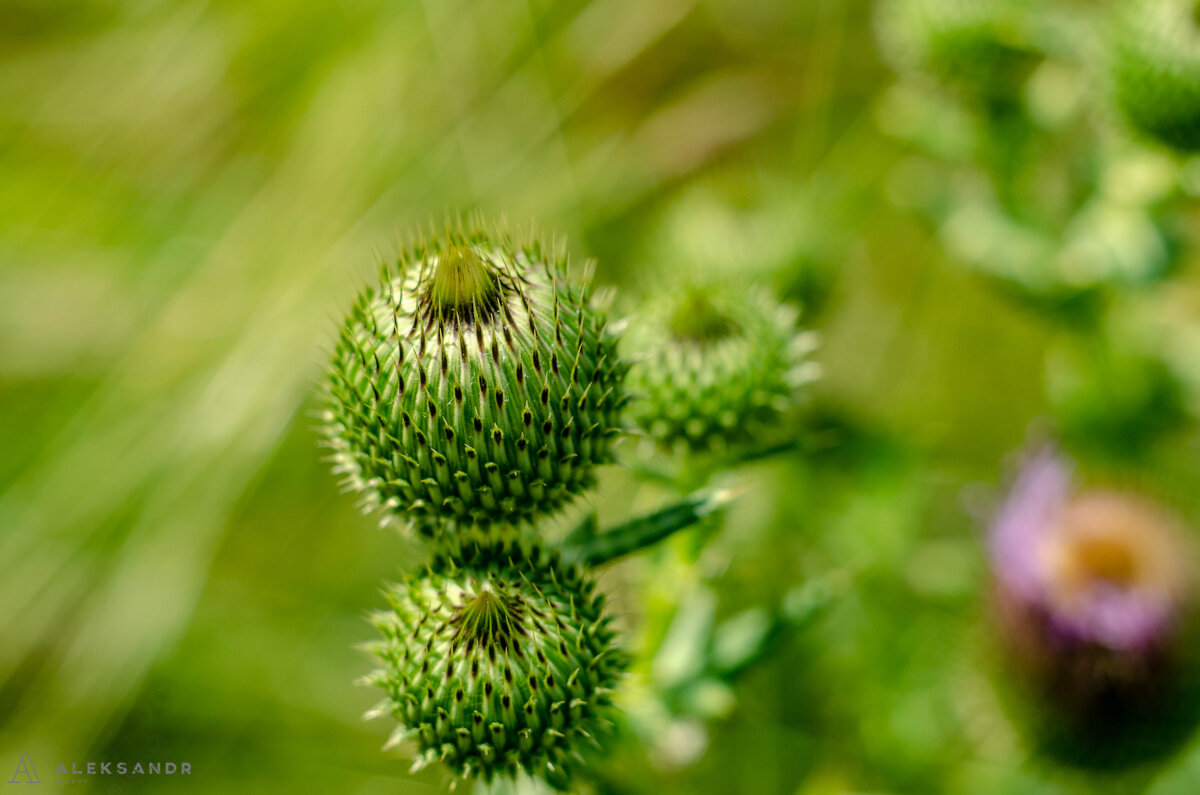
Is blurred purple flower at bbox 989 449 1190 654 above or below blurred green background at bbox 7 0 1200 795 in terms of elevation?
below

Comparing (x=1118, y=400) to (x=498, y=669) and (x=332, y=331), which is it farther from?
(x=332, y=331)

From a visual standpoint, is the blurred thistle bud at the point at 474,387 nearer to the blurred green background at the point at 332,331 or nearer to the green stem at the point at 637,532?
the green stem at the point at 637,532

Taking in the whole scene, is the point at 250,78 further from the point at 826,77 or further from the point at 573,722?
the point at 573,722

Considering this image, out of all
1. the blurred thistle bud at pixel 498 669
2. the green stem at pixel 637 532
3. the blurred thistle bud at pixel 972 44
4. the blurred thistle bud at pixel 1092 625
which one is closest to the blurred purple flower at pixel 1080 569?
the blurred thistle bud at pixel 1092 625

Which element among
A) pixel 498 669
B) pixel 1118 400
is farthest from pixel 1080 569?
pixel 498 669

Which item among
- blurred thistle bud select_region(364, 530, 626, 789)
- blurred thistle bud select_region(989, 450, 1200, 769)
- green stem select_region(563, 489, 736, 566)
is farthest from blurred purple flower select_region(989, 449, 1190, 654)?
blurred thistle bud select_region(364, 530, 626, 789)

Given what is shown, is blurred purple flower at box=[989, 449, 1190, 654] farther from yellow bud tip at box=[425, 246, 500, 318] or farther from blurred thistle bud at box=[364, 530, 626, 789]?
yellow bud tip at box=[425, 246, 500, 318]

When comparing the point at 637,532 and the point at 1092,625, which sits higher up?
the point at 637,532
